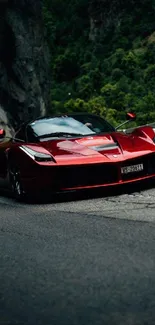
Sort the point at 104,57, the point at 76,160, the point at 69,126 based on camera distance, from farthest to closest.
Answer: the point at 104,57 < the point at 69,126 < the point at 76,160

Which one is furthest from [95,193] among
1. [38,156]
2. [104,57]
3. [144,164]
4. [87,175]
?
[104,57]

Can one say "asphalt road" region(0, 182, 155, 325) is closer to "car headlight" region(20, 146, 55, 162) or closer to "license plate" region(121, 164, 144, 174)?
"license plate" region(121, 164, 144, 174)

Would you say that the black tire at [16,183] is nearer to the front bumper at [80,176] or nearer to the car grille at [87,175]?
the front bumper at [80,176]

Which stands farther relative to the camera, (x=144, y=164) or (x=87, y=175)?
(x=144, y=164)

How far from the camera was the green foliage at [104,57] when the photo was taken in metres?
65.2

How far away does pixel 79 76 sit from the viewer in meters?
84.0

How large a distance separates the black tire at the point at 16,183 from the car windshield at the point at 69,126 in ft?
2.11

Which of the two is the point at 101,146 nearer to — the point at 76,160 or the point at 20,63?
the point at 76,160

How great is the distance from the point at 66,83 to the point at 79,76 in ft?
6.28

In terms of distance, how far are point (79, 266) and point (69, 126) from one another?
233 inches

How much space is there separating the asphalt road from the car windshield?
232 cm

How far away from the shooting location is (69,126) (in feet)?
36.2

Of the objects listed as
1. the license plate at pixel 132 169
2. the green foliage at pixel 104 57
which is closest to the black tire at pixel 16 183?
the license plate at pixel 132 169

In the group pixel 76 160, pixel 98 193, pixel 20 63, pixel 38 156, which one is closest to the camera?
pixel 76 160
